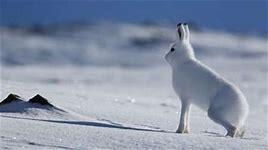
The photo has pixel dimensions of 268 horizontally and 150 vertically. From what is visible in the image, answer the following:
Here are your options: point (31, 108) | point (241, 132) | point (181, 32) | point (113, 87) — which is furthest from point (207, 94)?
point (113, 87)

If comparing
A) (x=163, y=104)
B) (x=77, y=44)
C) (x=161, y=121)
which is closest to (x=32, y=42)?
(x=77, y=44)

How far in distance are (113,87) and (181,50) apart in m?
8.45

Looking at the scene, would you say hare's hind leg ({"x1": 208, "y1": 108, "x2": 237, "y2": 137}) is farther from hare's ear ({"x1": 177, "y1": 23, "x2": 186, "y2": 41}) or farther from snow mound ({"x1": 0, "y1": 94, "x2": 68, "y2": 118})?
snow mound ({"x1": 0, "y1": 94, "x2": 68, "y2": 118})

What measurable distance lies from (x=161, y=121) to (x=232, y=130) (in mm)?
880

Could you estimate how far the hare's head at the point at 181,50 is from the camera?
18.5 ft

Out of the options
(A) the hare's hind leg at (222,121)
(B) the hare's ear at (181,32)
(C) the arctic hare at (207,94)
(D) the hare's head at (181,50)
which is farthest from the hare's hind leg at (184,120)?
(B) the hare's ear at (181,32)

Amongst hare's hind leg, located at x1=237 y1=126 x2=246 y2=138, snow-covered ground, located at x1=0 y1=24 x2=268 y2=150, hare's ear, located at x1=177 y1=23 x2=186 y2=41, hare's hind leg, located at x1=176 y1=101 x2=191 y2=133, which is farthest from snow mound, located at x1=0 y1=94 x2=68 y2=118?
hare's hind leg, located at x1=237 y1=126 x2=246 y2=138

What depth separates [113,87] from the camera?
14070mm

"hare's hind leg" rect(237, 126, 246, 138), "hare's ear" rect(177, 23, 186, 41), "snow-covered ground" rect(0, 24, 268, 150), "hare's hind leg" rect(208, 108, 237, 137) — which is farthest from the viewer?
"hare's ear" rect(177, 23, 186, 41)

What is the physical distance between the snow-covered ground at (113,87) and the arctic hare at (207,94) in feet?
0.46

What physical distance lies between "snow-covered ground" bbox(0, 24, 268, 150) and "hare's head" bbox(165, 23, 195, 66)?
55cm

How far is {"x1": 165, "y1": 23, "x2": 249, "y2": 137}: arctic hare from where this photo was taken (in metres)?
5.33

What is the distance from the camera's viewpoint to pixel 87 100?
7.12 meters

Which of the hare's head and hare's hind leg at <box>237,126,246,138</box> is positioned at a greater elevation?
the hare's head
